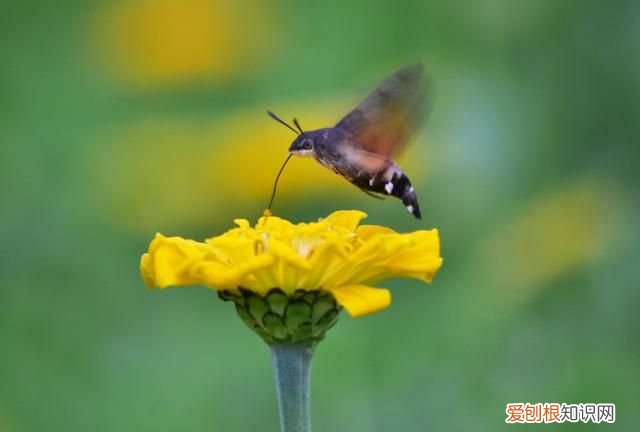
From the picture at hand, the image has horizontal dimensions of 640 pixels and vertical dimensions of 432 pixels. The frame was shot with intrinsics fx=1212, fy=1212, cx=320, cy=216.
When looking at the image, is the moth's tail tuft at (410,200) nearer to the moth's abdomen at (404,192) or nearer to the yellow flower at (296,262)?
the moth's abdomen at (404,192)

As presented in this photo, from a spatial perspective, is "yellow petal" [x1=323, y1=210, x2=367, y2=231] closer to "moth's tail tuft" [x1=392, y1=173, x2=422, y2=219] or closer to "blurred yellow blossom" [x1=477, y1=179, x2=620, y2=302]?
"moth's tail tuft" [x1=392, y1=173, x2=422, y2=219]

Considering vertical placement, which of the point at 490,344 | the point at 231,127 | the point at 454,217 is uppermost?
the point at 231,127

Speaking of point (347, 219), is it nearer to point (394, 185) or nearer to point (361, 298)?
point (394, 185)

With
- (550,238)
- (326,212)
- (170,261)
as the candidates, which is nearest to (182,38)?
(326,212)

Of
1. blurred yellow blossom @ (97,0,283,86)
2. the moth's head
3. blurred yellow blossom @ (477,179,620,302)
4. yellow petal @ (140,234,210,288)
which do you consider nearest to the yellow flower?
yellow petal @ (140,234,210,288)

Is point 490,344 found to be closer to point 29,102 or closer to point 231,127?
point 231,127

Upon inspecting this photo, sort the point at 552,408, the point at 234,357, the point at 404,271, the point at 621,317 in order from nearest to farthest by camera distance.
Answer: the point at 404,271 → the point at 552,408 → the point at 621,317 → the point at 234,357

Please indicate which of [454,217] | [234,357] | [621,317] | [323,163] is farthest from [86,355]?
[323,163]
